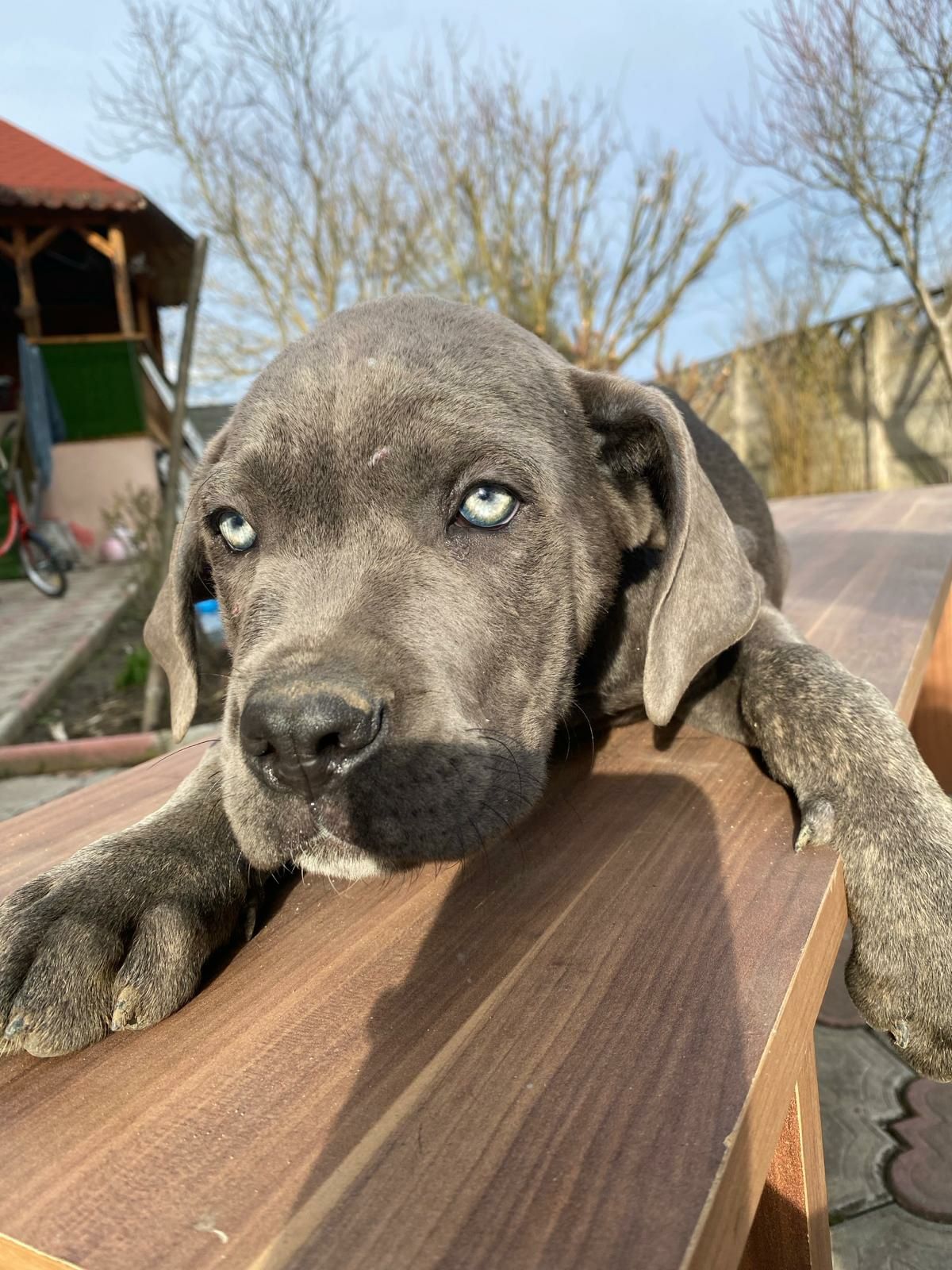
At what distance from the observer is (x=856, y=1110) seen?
9.72ft

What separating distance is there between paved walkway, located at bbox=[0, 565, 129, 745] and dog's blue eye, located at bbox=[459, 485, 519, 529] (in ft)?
21.5

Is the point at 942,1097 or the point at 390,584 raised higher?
the point at 390,584

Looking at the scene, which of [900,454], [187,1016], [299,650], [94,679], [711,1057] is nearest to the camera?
[711,1057]

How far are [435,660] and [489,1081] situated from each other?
0.86 m

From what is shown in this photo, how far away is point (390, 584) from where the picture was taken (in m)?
2.01

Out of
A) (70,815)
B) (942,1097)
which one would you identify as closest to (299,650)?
(70,815)

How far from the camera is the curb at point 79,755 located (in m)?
6.66

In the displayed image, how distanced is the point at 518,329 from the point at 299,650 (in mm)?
1493

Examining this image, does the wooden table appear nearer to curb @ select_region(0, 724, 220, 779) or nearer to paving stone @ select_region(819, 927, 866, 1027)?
paving stone @ select_region(819, 927, 866, 1027)

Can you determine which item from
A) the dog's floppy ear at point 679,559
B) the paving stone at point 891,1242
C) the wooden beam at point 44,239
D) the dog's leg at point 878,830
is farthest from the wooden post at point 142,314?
the paving stone at point 891,1242

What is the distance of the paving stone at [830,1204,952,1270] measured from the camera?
7.66 feet

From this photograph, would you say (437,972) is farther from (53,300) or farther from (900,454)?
(53,300)

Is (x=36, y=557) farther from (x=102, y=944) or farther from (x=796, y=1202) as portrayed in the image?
(x=796, y=1202)

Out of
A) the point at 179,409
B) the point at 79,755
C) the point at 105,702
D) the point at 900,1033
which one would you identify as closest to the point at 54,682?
the point at 105,702
